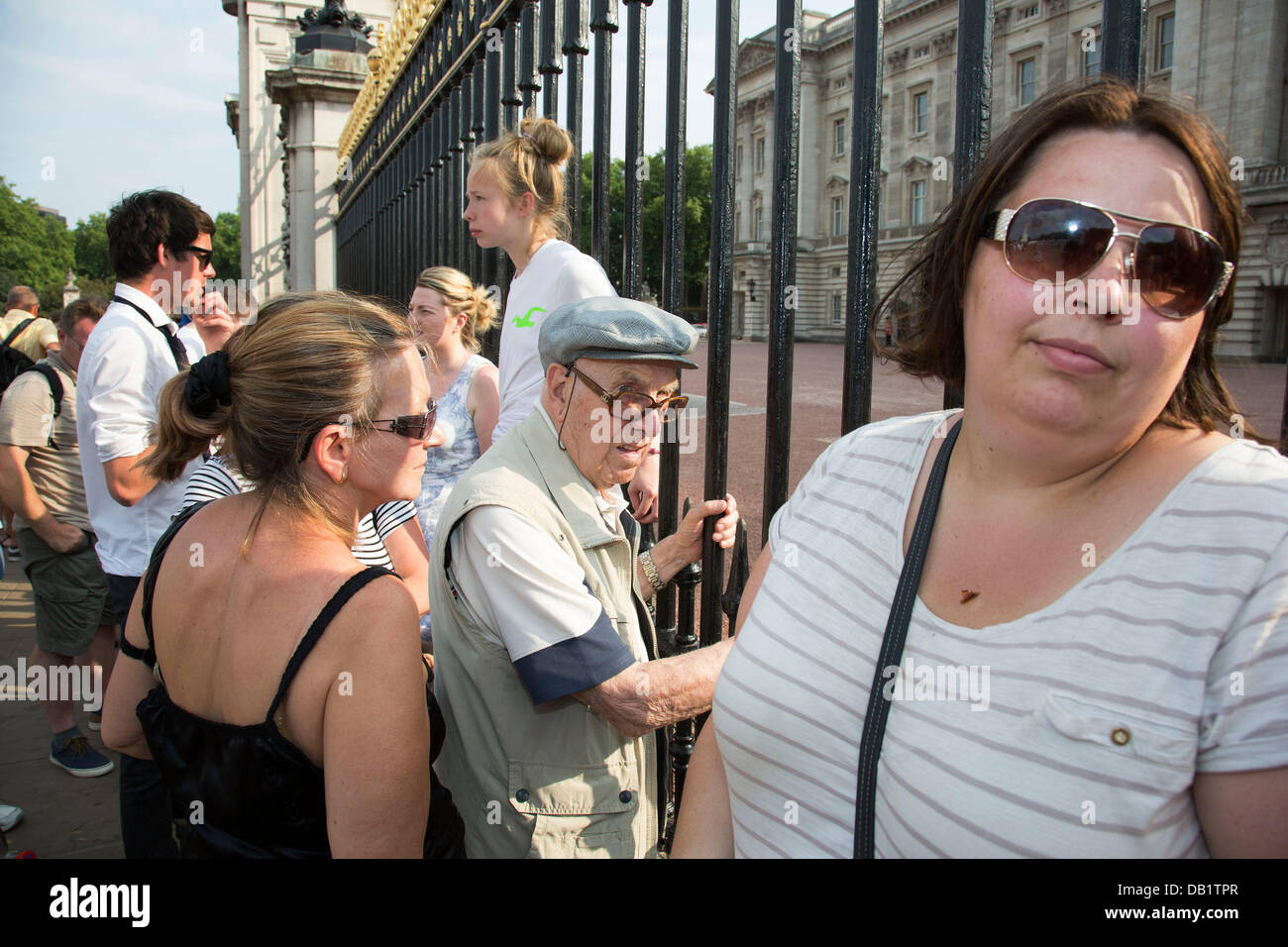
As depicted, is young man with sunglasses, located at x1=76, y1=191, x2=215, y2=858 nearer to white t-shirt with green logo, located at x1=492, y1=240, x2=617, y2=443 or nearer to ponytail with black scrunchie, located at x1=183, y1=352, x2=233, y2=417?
white t-shirt with green logo, located at x1=492, y1=240, x2=617, y2=443

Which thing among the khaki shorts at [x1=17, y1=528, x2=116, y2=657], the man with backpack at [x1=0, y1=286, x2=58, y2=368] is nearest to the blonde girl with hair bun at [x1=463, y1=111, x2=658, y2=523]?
the khaki shorts at [x1=17, y1=528, x2=116, y2=657]

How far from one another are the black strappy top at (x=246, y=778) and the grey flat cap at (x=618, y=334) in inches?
30.1

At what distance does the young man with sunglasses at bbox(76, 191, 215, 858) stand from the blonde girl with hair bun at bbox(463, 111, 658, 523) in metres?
1.17

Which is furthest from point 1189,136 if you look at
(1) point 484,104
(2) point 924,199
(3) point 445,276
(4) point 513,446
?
(2) point 924,199

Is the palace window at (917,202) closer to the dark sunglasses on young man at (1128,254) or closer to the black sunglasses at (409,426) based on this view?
the black sunglasses at (409,426)

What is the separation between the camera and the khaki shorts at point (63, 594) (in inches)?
157

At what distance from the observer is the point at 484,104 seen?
3523 millimetres

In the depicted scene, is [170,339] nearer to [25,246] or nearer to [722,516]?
[722,516]

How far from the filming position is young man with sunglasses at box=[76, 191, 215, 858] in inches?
122

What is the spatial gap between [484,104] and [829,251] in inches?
1446

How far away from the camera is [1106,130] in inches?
44.1

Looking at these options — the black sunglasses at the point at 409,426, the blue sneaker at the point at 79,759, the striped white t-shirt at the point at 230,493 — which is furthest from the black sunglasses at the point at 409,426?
the blue sneaker at the point at 79,759

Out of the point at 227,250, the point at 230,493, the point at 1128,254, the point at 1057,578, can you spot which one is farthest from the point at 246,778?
the point at 227,250

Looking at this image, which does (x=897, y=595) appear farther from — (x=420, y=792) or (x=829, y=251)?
(x=829, y=251)
